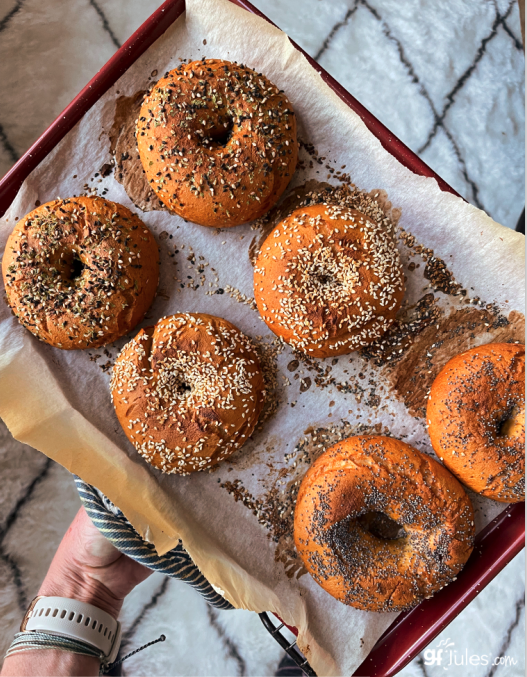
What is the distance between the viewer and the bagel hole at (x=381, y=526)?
1.95 metres

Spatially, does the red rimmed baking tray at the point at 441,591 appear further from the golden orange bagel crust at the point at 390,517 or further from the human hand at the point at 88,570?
the human hand at the point at 88,570

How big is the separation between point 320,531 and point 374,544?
22cm

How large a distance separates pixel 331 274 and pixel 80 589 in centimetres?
160

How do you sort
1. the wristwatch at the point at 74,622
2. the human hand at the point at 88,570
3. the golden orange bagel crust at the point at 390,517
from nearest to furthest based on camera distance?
the golden orange bagel crust at the point at 390,517
the wristwatch at the point at 74,622
the human hand at the point at 88,570

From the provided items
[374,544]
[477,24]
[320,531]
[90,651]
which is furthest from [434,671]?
[477,24]

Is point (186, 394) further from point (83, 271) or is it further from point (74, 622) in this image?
point (74, 622)

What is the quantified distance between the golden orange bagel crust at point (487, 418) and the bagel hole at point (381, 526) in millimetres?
327

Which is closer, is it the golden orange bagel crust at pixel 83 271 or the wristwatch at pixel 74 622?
the golden orange bagel crust at pixel 83 271

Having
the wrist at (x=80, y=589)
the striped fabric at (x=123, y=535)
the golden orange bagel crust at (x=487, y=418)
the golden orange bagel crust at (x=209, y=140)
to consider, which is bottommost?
the wrist at (x=80, y=589)

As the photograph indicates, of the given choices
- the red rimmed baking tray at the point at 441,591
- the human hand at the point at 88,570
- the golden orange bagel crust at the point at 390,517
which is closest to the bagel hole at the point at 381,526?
the golden orange bagel crust at the point at 390,517

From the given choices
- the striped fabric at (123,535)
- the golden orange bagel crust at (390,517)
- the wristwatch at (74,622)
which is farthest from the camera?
the wristwatch at (74,622)

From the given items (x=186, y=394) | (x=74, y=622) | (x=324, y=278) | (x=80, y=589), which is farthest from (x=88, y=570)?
(x=324, y=278)

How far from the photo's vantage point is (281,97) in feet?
6.08

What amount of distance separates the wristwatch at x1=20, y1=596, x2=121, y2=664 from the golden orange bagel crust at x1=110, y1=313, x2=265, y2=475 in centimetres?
74
